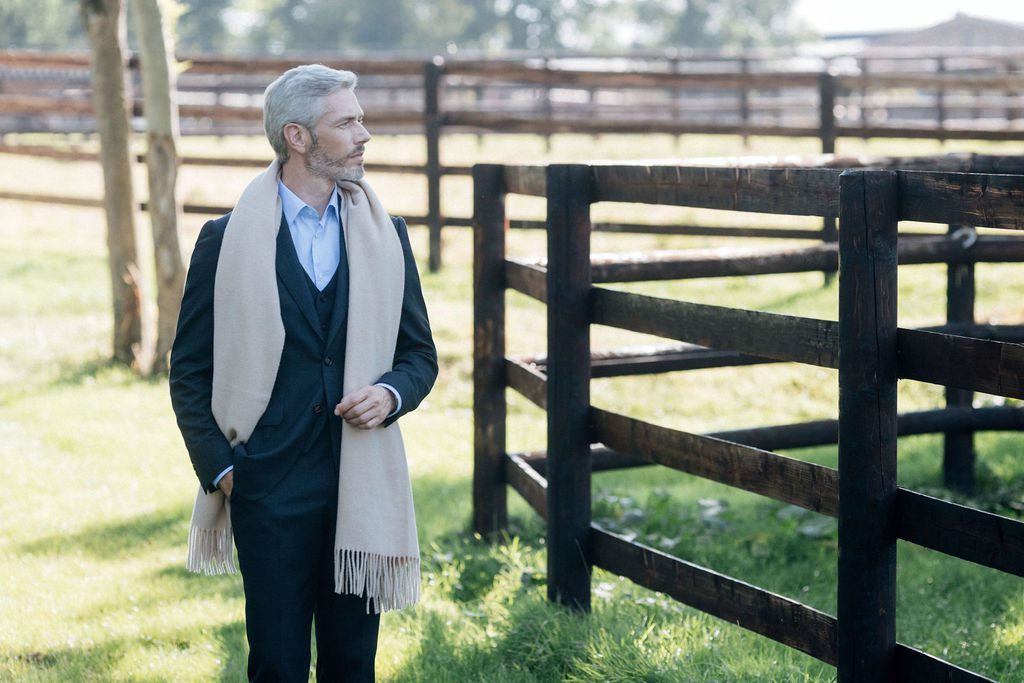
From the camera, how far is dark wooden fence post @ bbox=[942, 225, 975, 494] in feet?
19.2

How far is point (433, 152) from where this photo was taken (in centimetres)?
1198

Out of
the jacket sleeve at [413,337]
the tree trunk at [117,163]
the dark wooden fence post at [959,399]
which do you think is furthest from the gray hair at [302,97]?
the tree trunk at [117,163]

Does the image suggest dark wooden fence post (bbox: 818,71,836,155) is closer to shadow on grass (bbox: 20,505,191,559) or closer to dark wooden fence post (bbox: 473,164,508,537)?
dark wooden fence post (bbox: 473,164,508,537)

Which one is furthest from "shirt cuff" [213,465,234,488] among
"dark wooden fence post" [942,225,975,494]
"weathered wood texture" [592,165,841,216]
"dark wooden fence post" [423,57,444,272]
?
"dark wooden fence post" [423,57,444,272]

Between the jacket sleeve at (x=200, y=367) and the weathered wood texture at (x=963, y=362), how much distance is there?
1.58 meters

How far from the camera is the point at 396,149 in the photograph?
22.5 m

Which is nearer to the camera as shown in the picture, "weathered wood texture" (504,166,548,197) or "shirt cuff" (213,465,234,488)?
"shirt cuff" (213,465,234,488)

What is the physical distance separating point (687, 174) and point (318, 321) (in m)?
1.32

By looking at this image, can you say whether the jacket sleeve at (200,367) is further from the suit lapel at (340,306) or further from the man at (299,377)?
the suit lapel at (340,306)

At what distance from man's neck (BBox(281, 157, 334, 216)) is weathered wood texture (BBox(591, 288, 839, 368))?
1.19 metres

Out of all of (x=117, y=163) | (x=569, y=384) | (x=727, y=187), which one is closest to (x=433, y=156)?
(x=117, y=163)

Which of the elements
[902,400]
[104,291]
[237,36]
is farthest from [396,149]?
[237,36]

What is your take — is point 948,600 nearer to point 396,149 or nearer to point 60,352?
point 60,352

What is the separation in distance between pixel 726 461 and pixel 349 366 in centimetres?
122
